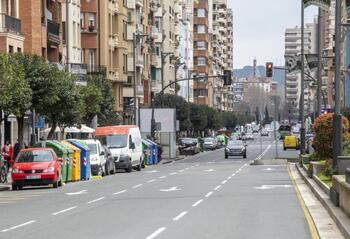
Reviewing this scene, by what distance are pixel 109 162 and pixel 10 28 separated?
9274mm

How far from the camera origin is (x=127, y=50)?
307 feet

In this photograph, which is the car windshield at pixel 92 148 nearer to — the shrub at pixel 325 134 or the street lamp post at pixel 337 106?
the shrub at pixel 325 134

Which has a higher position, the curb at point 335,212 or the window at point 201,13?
the window at point 201,13

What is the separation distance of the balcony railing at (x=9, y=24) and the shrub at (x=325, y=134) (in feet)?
66.5

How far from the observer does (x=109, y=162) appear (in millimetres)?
53938

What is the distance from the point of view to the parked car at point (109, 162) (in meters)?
53.0

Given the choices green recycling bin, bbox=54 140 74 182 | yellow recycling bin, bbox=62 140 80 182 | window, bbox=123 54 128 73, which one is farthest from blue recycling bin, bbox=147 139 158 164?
green recycling bin, bbox=54 140 74 182

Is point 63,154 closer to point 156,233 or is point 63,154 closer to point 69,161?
point 69,161

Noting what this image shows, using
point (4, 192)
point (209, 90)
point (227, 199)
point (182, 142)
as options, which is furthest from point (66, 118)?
point (209, 90)

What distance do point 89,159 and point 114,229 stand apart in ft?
94.2

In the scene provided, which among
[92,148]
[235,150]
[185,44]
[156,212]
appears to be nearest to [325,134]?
[92,148]

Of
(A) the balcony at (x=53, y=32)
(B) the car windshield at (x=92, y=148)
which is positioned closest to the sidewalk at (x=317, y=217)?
(B) the car windshield at (x=92, y=148)

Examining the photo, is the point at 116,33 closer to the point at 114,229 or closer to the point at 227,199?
the point at 227,199

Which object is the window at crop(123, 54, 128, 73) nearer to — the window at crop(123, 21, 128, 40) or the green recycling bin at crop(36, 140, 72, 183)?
the window at crop(123, 21, 128, 40)
